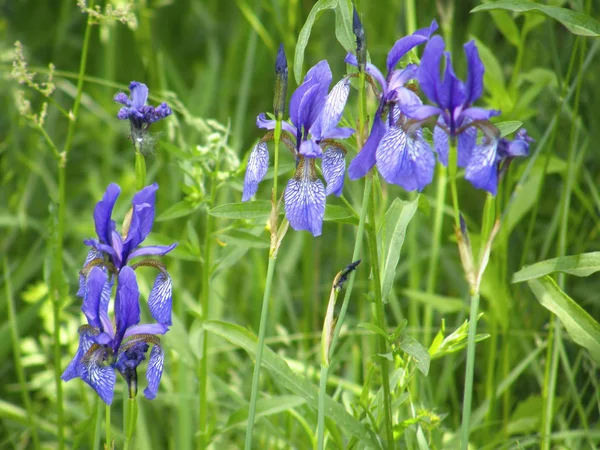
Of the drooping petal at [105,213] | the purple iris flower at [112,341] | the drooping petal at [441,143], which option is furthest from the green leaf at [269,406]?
the drooping petal at [441,143]

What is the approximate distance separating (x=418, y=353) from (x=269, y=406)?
0.50m

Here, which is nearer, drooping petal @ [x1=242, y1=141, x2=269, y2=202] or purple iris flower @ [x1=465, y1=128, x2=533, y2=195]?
purple iris flower @ [x1=465, y1=128, x2=533, y2=195]

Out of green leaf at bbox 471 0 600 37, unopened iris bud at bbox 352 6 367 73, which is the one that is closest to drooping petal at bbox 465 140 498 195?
unopened iris bud at bbox 352 6 367 73

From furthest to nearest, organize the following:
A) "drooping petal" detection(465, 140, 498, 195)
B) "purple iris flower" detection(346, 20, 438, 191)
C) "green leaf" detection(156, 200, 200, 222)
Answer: "green leaf" detection(156, 200, 200, 222)
"purple iris flower" detection(346, 20, 438, 191)
"drooping petal" detection(465, 140, 498, 195)

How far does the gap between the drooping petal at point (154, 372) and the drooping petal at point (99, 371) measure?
0.06 meters

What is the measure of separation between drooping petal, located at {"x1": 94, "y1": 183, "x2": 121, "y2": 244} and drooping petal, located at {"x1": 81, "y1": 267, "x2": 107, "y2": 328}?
0.07 m

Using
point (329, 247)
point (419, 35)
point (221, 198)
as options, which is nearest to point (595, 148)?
point (329, 247)

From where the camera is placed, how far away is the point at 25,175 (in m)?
3.19

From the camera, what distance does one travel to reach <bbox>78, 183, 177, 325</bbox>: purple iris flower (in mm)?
1250

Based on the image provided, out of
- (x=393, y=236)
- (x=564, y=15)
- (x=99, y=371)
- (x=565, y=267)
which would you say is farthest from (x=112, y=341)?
(x=564, y=15)

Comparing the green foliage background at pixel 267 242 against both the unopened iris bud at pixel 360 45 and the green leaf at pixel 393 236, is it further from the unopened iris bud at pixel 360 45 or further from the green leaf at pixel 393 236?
the unopened iris bud at pixel 360 45

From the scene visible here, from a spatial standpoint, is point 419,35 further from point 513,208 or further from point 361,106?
point 513,208

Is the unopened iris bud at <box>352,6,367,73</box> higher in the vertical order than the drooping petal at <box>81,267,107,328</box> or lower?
higher

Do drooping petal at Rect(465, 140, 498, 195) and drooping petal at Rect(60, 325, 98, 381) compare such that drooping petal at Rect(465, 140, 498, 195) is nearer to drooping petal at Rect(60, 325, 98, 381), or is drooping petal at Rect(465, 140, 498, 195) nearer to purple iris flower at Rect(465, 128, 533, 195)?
purple iris flower at Rect(465, 128, 533, 195)
